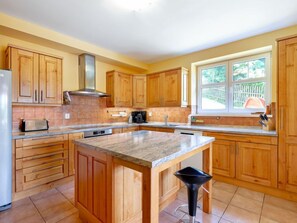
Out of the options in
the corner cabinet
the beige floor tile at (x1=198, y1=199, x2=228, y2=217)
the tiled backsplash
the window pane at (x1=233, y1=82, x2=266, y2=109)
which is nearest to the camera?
the beige floor tile at (x1=198, y1=199, x2=228, y2=217)

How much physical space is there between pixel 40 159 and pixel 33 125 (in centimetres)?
62

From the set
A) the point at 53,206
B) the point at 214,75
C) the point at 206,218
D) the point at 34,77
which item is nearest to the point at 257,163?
the point at 206,218

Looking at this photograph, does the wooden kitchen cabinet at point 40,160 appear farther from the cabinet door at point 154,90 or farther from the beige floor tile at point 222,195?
the beige floor tile at point 222,195

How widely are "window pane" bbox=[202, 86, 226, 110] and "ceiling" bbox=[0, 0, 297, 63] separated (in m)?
1.01

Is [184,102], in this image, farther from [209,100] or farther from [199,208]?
[199,208]

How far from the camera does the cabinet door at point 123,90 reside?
3.84 metres

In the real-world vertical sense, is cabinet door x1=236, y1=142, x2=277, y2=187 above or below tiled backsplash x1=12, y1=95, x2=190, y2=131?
below

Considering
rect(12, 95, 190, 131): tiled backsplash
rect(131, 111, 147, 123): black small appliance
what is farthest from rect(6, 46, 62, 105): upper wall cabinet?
rect(131, 111, 147, 123): black small appliance

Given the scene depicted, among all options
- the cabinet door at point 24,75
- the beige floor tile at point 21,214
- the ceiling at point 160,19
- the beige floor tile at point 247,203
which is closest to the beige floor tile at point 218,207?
the beige floor tile at point 247,203

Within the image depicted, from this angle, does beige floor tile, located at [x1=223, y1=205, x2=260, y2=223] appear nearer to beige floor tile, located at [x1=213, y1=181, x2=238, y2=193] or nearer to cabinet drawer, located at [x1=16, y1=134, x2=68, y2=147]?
beige floor tile, located at [x1=213, y1=181, x2=238, y2=193]

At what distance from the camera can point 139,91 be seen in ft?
13.8

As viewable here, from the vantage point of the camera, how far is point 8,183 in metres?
1.98

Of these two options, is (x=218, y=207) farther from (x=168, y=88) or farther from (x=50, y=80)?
(x=50, y=80)

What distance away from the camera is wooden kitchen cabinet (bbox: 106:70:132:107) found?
379 cm
